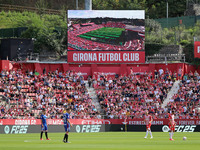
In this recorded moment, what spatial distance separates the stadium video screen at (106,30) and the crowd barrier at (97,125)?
45.8ft

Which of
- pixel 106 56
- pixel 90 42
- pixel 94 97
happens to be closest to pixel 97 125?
pixel 94 97

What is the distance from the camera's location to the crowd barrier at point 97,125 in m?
43.4

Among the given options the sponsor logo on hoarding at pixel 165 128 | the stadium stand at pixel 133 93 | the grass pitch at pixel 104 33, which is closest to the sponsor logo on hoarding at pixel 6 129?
the stadium stand at pixel 133 93

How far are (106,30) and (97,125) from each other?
15.7 m

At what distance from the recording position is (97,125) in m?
48.5

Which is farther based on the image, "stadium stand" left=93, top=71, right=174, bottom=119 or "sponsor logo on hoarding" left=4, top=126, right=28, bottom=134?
"stadium stand" left=93, top=71, right=174, bottom=119

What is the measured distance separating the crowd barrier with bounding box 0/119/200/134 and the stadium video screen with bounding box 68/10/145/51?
549 inches

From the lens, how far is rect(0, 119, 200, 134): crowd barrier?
4344cm

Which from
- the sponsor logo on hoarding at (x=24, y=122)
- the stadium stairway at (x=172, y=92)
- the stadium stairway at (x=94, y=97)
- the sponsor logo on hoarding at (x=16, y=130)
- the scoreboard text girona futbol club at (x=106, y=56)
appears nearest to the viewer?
the sponsor logo on hoarding at (x=16, y=130)

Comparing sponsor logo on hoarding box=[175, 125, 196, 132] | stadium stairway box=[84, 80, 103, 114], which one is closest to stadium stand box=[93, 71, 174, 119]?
stadium stairway box=[84, 80, 103, 114]

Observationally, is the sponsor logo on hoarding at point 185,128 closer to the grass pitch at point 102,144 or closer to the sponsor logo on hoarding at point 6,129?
the grass pitch at point 102,144

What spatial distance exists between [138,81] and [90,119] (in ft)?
38.1

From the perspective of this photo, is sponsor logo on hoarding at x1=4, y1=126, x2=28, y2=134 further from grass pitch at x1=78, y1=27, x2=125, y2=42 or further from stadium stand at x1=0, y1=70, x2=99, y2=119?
grass pitch at x1=78, y1=27, x2=125, y2=42

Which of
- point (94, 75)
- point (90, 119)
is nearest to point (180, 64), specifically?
point (94, 75)
